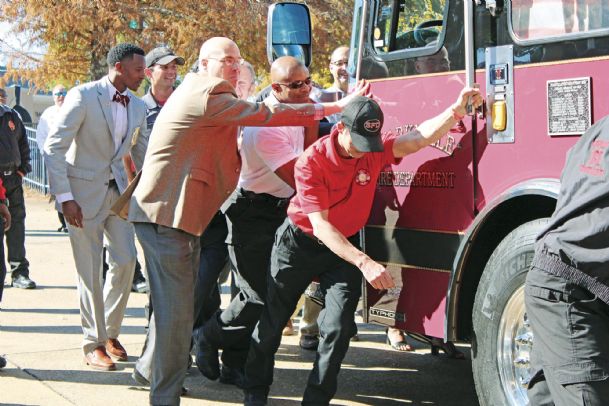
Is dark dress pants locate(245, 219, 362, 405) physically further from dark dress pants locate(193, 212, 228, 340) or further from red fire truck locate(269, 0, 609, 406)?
dark dress pants locate(193, 212, 228, 340)

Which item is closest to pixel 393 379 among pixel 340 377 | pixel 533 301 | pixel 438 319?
pixel 340 377

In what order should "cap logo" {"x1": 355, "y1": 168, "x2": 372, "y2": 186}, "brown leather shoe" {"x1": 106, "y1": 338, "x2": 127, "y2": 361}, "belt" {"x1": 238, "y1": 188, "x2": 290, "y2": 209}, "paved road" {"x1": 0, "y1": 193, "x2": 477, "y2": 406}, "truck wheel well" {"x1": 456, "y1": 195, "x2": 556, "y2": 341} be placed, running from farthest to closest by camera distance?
"brown leather shoe" {"x1": 106, "y1": 338, "x2": 127, "y2": 361}
"paved road" {"x1": 0, "y1": 193, "x2": 477, "y2": 406}
"belt" {"x1": 238, "y1": 188, "x2": 290, "y2": 209}
"cap logo" {"x1": 355, "y1": 168, "x2": 372, "y2": 186}
"truck wheel well" {"x1": 456, "y1": 195, "x2": 556, "y2": 341}

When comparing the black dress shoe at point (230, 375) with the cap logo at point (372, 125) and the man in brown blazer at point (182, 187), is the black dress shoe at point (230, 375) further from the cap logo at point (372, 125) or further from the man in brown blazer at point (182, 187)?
the cap logo at point (372, 125)

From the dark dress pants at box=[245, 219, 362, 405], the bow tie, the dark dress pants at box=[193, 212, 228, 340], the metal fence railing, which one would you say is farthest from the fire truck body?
the metal fence railing

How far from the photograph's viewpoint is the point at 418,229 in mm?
4863

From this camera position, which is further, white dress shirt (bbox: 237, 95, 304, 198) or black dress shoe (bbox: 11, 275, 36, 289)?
black dress shoe (bbox: 11, 275, 36, 289)

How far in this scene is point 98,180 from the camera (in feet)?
20.1

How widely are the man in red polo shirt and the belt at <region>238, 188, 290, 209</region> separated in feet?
1.27

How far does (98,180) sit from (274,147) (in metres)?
1.49

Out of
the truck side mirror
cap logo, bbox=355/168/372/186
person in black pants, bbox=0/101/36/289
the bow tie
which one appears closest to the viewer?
cap logo, bbox=355/168/372/186

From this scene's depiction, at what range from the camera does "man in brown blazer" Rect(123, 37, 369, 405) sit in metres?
4.63

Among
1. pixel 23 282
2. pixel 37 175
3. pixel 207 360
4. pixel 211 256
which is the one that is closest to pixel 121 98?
pixel 211 256

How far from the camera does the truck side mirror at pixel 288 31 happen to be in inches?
210

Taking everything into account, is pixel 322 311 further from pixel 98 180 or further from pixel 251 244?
pixel 98 180
